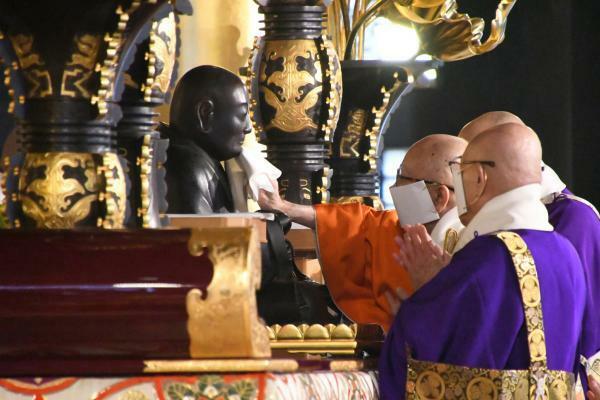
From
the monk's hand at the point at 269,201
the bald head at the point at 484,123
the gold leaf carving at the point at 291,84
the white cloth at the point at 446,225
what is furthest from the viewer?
the gold leaf carving at the point at 291,84

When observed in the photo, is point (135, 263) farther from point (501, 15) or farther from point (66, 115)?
point (501, 15)

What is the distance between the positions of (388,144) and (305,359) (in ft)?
36.3

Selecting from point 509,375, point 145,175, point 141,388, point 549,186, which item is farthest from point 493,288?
point 549,186

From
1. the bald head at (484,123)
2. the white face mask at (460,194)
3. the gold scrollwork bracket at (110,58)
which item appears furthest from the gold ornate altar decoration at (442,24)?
the gold scrollwork bracket at (110,58)

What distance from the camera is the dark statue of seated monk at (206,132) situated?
178 inches

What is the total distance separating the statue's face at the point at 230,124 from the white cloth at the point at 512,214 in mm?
1075

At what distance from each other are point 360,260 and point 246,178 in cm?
48

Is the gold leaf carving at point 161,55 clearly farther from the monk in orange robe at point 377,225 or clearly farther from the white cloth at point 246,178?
the white cloth at point 246,178

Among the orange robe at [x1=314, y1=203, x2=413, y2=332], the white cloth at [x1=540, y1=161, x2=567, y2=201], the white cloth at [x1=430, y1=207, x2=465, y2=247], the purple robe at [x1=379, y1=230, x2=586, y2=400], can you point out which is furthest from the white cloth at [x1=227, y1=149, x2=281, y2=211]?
the purple robe at [x1=379, y1=230, x2=586, y2=400]

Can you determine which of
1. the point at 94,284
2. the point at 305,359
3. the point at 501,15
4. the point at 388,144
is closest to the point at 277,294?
the point at 305,359

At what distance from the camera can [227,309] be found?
240 centimetres

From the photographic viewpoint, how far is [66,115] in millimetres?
2691

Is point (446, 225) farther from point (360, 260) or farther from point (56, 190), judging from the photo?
point (56, 190)

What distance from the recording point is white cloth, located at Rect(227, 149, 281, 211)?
4.66 metres
